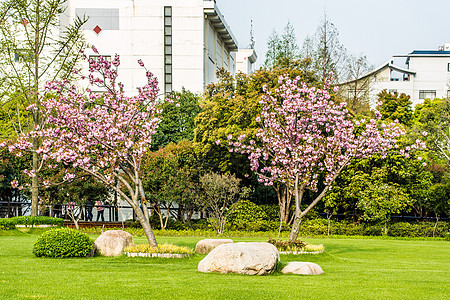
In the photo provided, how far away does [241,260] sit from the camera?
13703 millimetres

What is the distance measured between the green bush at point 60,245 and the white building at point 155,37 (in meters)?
42.3

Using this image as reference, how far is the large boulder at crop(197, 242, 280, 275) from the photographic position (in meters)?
13.7

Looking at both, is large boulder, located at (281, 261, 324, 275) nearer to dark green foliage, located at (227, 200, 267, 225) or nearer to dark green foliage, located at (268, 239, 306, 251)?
dark green foliage, located at (268, 239, 306, 251)

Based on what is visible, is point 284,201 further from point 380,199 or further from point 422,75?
point 422,75

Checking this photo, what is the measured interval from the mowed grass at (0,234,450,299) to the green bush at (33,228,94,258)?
1.33 ft

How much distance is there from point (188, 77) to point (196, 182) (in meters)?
23.5

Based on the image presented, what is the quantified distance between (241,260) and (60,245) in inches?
252

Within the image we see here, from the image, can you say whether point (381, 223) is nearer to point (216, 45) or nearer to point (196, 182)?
point (196, 182)

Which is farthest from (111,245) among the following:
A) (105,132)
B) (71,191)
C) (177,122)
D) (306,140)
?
(177,122)

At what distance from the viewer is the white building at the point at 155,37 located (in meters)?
59.3

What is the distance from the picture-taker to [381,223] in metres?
38.2

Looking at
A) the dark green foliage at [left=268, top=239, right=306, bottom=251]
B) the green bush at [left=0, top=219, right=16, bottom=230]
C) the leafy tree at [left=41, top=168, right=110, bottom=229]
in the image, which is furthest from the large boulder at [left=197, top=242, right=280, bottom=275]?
the leafy tree at [left=41, top=168, right=110, bottom=229]

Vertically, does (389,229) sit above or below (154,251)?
below

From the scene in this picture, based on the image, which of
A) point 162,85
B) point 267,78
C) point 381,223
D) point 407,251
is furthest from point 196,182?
point 162,85
